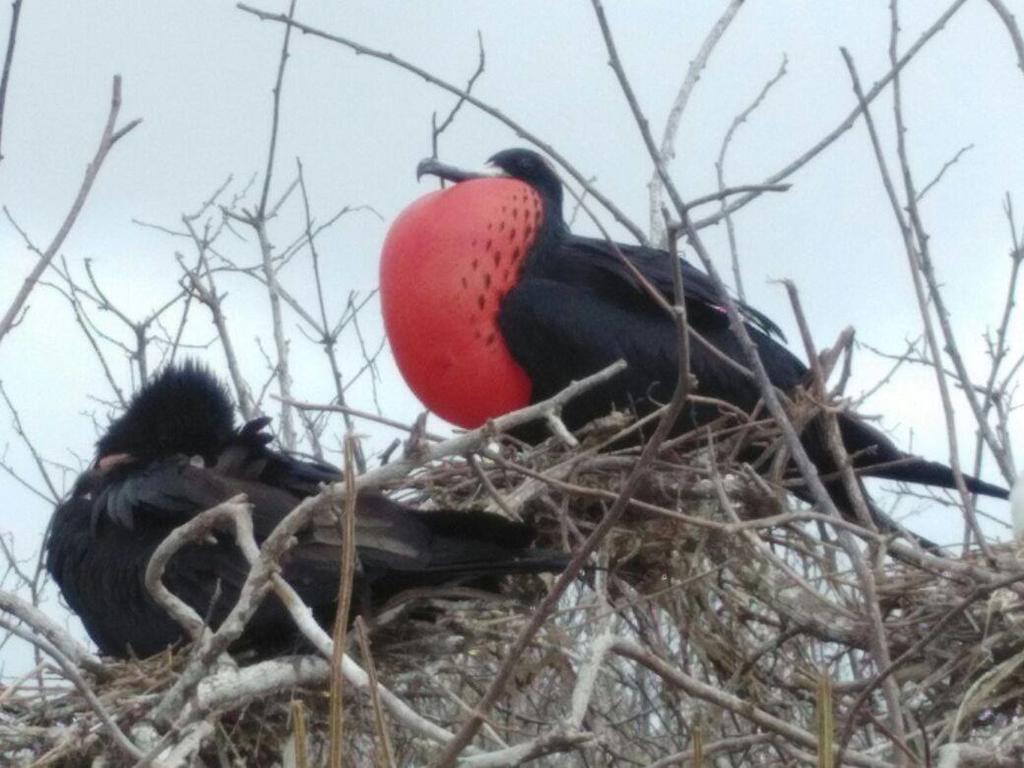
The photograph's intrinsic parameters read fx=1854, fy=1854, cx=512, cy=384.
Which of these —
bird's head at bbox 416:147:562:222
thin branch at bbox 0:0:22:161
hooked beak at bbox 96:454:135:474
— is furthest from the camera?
bird's head at bbox 416:147:562:222

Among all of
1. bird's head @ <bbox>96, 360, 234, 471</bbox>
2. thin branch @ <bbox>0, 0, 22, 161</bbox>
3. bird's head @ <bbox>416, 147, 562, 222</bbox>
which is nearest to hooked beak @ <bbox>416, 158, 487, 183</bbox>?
bird's head @ <bbox>416, 147, 562, 222</bbox>

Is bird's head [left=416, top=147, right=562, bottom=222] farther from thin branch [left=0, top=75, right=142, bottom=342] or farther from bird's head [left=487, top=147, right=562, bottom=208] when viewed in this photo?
thin branch [left=0, top=75, right=142, bottom=342]

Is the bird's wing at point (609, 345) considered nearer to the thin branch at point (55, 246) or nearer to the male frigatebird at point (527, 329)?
the male frigatebird at point (527, 329)

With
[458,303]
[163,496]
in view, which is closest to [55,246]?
[163,496]

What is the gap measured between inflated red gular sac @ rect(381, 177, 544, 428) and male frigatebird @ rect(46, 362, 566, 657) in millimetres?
511

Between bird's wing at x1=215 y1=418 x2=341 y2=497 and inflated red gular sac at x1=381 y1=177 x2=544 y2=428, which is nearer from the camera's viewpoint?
bird's wing at x1=215 y1=418 x2=341 y2=497

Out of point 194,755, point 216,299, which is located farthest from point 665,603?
point 216,299

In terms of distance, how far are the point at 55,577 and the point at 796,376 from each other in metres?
1.23

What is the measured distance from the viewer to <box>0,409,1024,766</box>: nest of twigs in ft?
5.84

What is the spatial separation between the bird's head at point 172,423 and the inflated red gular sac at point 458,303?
1.52ft

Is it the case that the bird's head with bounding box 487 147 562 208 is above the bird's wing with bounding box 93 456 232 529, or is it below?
above

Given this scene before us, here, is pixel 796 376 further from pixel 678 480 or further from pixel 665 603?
pixel 665 603

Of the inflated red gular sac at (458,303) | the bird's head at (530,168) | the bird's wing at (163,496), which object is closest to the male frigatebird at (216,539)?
the bird's wing at (163,496)

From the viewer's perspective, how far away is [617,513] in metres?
1.09
